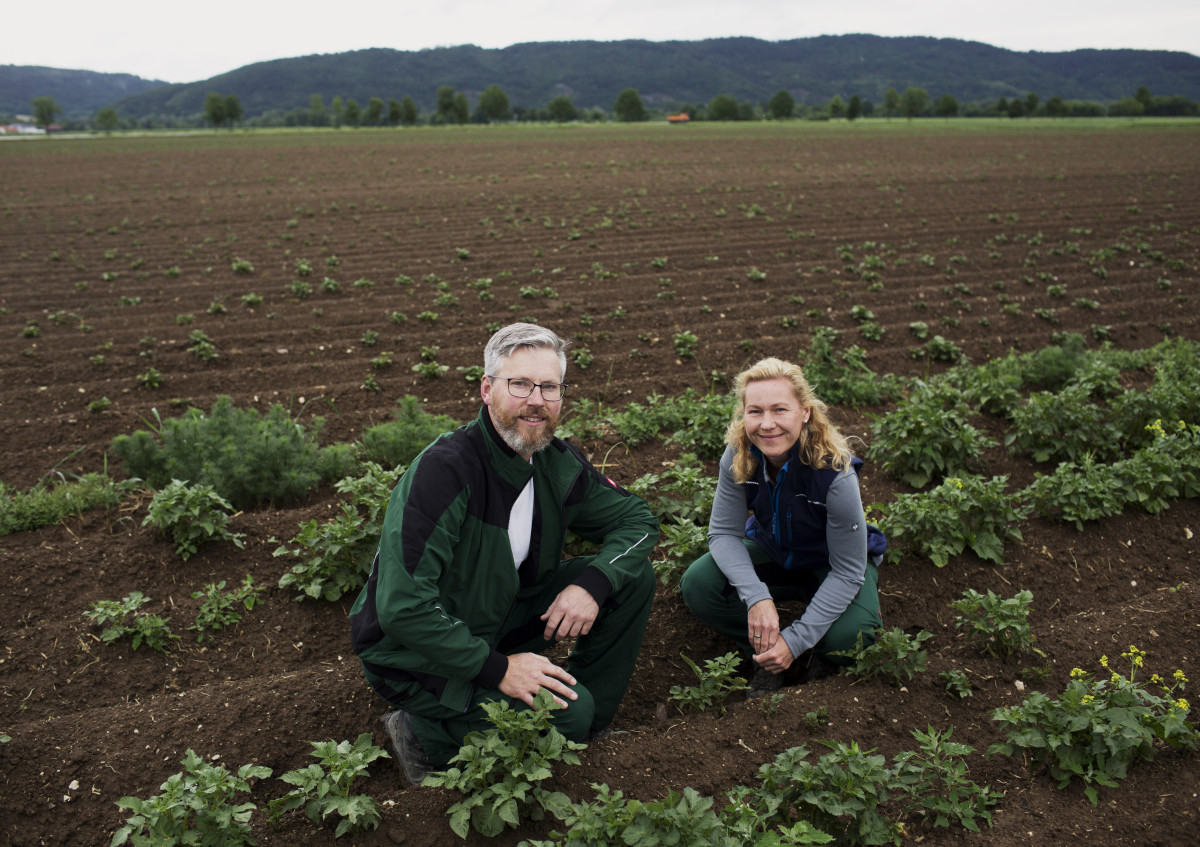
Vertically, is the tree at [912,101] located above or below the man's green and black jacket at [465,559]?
above

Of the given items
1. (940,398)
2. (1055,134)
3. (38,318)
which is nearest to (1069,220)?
(940,398)

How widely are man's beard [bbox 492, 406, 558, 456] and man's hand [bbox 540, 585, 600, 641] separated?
2.03 feet

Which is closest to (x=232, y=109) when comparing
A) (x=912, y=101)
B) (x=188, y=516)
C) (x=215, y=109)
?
(x=215, y=109)

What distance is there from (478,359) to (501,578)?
587 centimetres

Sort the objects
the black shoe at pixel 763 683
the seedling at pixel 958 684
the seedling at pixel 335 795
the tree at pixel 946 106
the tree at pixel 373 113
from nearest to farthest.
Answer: the seedling at pixel 335 795 < the seedling at pixel 958 684 < the black shoe at pixel 763 683 < the tree at pixel 946 106 < the tree at pixel 373 113

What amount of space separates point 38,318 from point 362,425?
6234mm

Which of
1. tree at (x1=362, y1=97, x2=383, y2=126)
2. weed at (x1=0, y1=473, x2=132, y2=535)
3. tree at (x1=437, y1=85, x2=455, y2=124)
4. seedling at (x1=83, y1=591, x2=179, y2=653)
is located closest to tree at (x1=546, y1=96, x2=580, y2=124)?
tree at (x1=437, y1=85, x2=455, y2=124)

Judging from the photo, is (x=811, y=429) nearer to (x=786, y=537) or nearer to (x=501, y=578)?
(x=786, y=537)

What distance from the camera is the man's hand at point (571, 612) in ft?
10.3

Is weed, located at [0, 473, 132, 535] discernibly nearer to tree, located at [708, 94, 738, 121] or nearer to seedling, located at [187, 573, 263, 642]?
seedling, located at [187, 573, 263, 642]

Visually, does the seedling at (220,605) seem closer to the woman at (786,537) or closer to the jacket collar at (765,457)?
the woman at (786,537)

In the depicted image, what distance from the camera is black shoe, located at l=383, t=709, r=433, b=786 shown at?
3.09 m

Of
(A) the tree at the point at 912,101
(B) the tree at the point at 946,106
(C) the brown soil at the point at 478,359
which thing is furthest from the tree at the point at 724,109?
(C) the brown soil at the point at 478,359

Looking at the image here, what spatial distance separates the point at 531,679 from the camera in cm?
287
